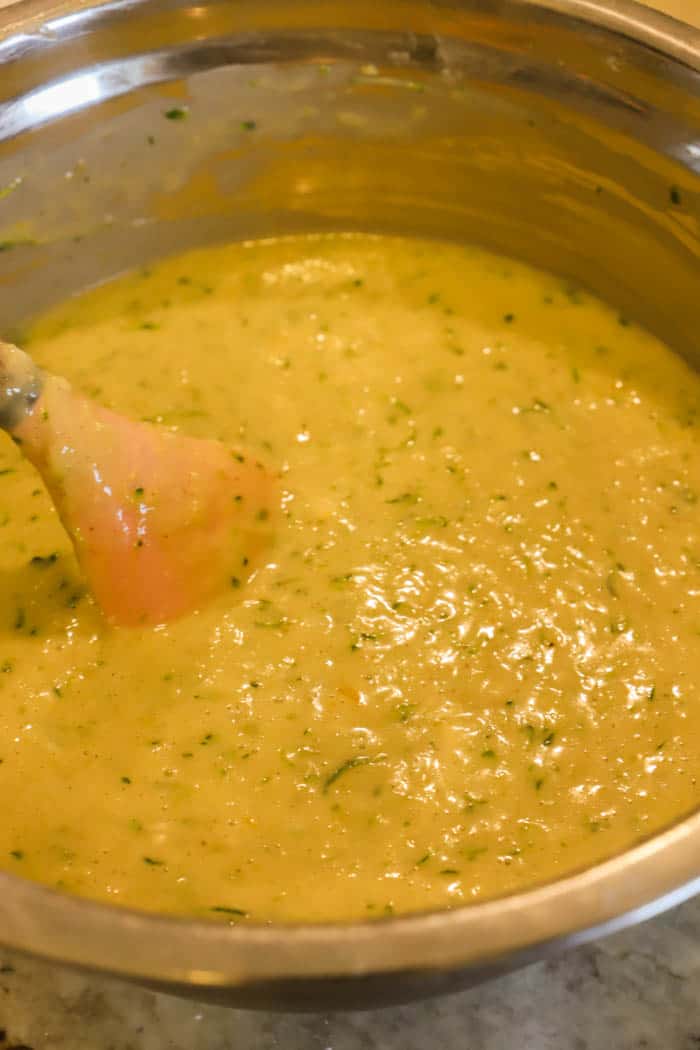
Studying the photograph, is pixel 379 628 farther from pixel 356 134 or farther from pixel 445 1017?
pixel 356 134

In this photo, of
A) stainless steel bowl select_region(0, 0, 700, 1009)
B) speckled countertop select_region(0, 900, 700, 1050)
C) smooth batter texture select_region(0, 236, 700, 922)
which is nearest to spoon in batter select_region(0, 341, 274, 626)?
smooth batter texture select_region(0, 236, 700, 922)

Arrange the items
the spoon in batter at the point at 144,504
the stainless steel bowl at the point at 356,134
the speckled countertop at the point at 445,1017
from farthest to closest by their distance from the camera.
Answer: the stainless steel bowl at the point at 356,134 < the spoon in batter at the point at 144,504 < the speckled countertop at the point at 445,1017

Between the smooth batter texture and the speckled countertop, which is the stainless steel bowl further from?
the speckled countertop

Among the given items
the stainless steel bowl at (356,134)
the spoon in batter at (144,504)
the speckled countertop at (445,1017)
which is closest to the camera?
the speckled countertop at (445,1017)

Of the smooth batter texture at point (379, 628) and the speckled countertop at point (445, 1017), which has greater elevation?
the smooth batter texture at point (379, 628)

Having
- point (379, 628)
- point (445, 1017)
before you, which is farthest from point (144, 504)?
point (445, 1017)

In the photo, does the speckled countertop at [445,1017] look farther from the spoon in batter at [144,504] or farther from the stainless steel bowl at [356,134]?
Result: the spoon in batter at [144,504]

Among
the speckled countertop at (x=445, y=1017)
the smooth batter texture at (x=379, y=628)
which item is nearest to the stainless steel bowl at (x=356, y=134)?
the smooth batter texture at (x=379, y=628)
